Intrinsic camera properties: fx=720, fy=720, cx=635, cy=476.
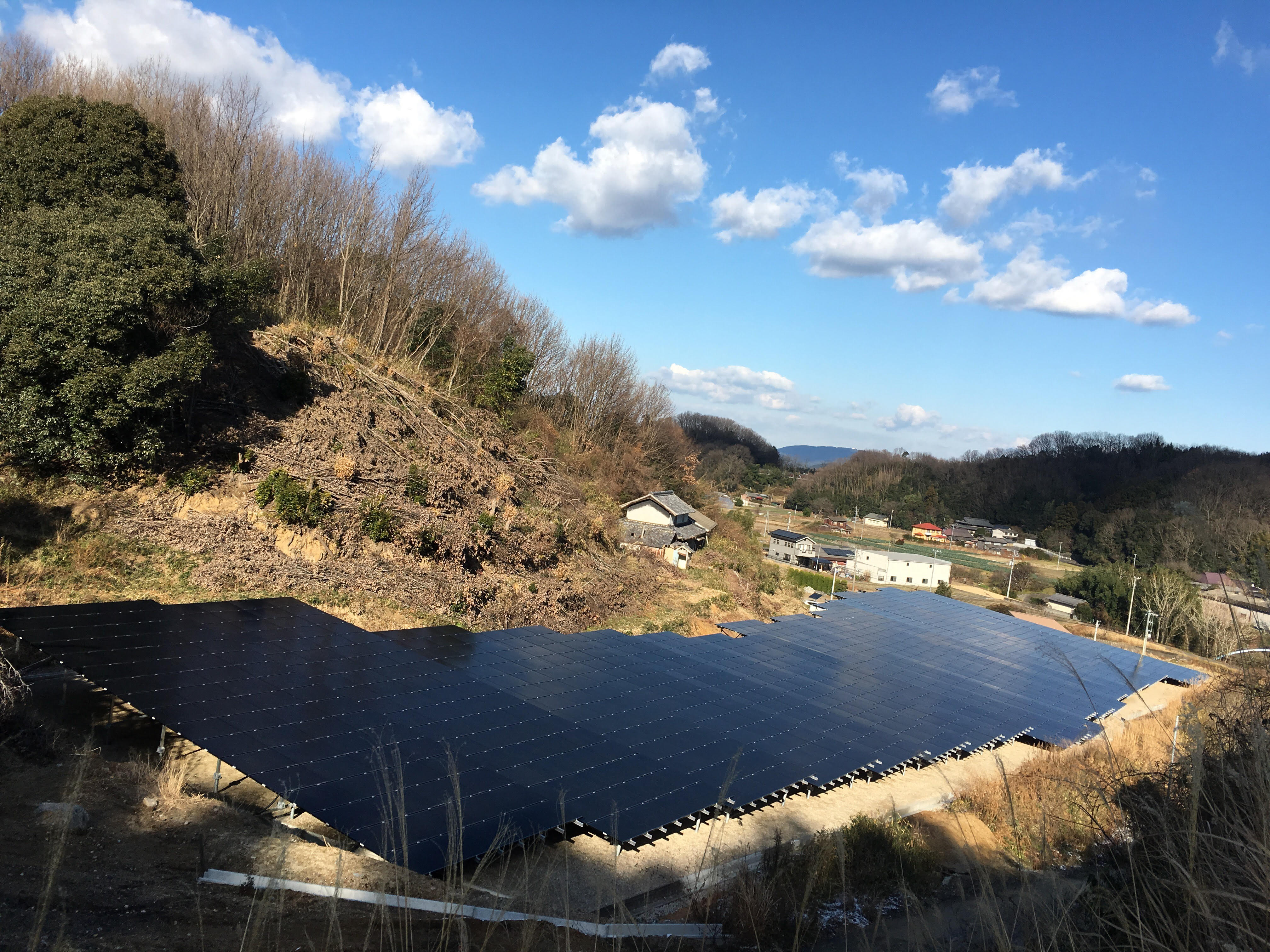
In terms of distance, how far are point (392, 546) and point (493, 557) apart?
116 inches

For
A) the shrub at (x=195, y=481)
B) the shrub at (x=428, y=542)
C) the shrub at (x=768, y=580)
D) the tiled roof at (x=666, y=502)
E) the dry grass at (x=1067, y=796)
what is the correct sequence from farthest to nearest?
the tiled roof at (x=666, y=502), the shrub at (x=768, y=580), the shrub at (x=428, y=542), the shrub at (x=195, y=481), the dry grass at (x=1067, y=796)

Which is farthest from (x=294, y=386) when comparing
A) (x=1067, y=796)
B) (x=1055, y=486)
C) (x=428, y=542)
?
(x=1055, y=486)

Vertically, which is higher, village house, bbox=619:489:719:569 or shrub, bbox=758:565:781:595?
village house, bbox=619:489:719:569

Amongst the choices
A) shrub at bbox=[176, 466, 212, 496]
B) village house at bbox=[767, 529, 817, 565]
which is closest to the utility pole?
village house at bbox=[767, 529, 817, 565]

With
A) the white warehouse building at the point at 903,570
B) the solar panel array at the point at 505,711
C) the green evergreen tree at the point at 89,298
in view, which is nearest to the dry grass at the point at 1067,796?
the solar panel array at the point at 505,711

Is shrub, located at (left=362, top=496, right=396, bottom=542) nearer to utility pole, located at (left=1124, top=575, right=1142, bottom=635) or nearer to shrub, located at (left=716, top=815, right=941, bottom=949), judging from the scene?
shrub, located at (left=716, top=815, right=941, bottom=949)

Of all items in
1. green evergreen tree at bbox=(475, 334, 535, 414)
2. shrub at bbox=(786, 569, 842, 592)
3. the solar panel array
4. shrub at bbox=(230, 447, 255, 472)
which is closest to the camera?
the solar panel array

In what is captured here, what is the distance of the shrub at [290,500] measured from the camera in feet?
50.3

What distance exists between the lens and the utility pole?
36094mm

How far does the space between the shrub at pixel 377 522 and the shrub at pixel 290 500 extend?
919mm

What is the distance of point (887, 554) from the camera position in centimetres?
5300

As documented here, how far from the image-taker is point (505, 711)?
9.88 m

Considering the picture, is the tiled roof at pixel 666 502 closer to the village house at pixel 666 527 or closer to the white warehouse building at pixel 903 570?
the village house at pixel 666 527

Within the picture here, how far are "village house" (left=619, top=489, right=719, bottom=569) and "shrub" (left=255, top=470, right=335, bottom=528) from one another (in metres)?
12.9
